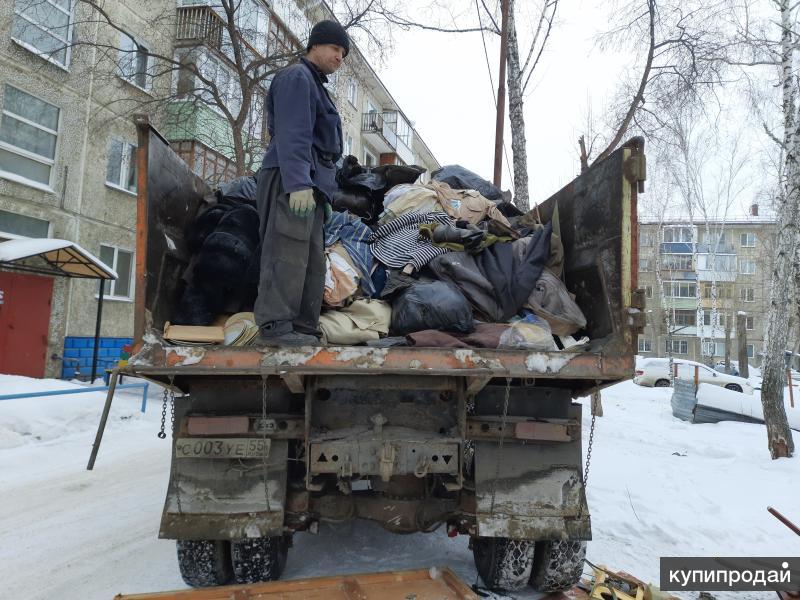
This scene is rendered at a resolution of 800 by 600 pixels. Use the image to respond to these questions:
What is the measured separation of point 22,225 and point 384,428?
11.9 meters

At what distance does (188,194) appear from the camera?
3152 mm

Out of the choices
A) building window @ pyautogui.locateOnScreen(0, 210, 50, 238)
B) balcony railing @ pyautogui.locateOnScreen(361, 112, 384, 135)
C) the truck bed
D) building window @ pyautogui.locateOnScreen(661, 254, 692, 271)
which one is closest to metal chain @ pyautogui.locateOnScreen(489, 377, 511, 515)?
the truck bed

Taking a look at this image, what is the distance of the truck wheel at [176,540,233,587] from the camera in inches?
103

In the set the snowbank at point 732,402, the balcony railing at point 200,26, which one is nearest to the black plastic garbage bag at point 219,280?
the snowbank at point 732,402

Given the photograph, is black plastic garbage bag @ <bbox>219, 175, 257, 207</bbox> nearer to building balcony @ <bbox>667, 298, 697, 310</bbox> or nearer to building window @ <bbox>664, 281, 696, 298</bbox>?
building balcony @ <bbox>667, 298, 697, 310</bbox>

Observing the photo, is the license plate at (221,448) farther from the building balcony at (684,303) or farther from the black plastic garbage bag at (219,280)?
the building balcony at (684,303)

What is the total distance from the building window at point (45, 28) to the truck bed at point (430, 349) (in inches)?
435

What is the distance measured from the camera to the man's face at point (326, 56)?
2.77 m

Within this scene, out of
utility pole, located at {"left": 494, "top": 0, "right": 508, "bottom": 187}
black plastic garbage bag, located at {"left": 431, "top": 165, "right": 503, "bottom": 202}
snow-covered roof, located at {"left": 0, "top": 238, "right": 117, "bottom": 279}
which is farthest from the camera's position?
utility pole, located at {"left": 494, "top": 0, "right": 508, "bottom": 187}

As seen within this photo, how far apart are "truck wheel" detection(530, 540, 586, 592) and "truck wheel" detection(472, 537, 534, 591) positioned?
6 centimetres

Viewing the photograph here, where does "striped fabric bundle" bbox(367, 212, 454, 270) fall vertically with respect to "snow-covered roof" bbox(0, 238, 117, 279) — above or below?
below

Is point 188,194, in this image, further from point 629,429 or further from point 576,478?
point 629,429

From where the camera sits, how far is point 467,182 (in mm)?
4180

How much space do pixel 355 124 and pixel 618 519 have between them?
22568 mm
